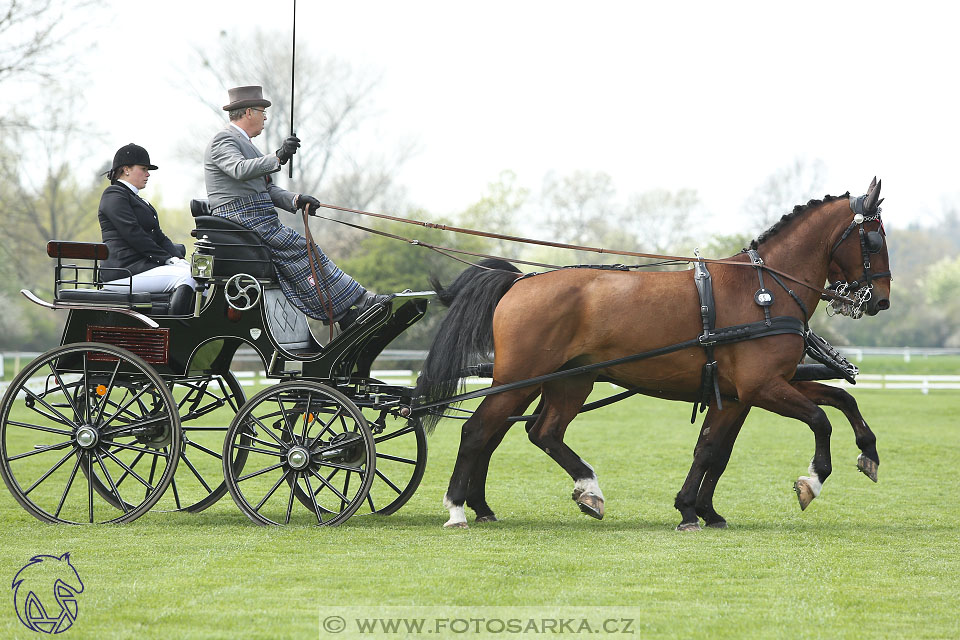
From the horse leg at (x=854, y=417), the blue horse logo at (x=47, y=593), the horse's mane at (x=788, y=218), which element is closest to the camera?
the blue horse logo at (x=47, y=593)

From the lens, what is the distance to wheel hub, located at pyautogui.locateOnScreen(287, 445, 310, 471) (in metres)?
6.43

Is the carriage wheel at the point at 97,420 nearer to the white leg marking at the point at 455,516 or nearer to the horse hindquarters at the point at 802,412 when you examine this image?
the white leg marking at the point at 455,516

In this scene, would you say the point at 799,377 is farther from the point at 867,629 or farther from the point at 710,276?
the point at 867,629

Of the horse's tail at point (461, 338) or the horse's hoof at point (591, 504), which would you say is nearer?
the horse's hoof at point (591, 504)

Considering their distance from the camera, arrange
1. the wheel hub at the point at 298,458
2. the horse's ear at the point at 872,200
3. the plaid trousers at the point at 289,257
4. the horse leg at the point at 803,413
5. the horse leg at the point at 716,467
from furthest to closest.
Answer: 1. the horse leg at the point at 716,467
2. the horse's ear at the point at 872,200
3. the plaid trousers at the point at 289,257
4. the horse leg at the point at 803,413
5. the wheel hub at the point at 298,458

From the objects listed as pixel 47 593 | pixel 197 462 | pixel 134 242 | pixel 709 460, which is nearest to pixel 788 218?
pixel 709 460

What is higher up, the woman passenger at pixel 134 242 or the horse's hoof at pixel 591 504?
the woman passenger at pixel 134 242

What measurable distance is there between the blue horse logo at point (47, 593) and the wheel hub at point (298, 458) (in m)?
1.52

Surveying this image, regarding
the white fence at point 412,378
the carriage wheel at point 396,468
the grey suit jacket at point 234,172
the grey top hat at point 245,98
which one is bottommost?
the white fence at point 412,378

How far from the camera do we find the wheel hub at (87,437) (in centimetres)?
647

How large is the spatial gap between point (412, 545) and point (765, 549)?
1.97 m

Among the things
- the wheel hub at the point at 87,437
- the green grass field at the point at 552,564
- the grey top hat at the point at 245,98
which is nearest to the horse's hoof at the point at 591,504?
the green grass field at the point at 552,564

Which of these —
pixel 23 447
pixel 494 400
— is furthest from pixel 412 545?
pixel 23 447

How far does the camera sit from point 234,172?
6.47m
